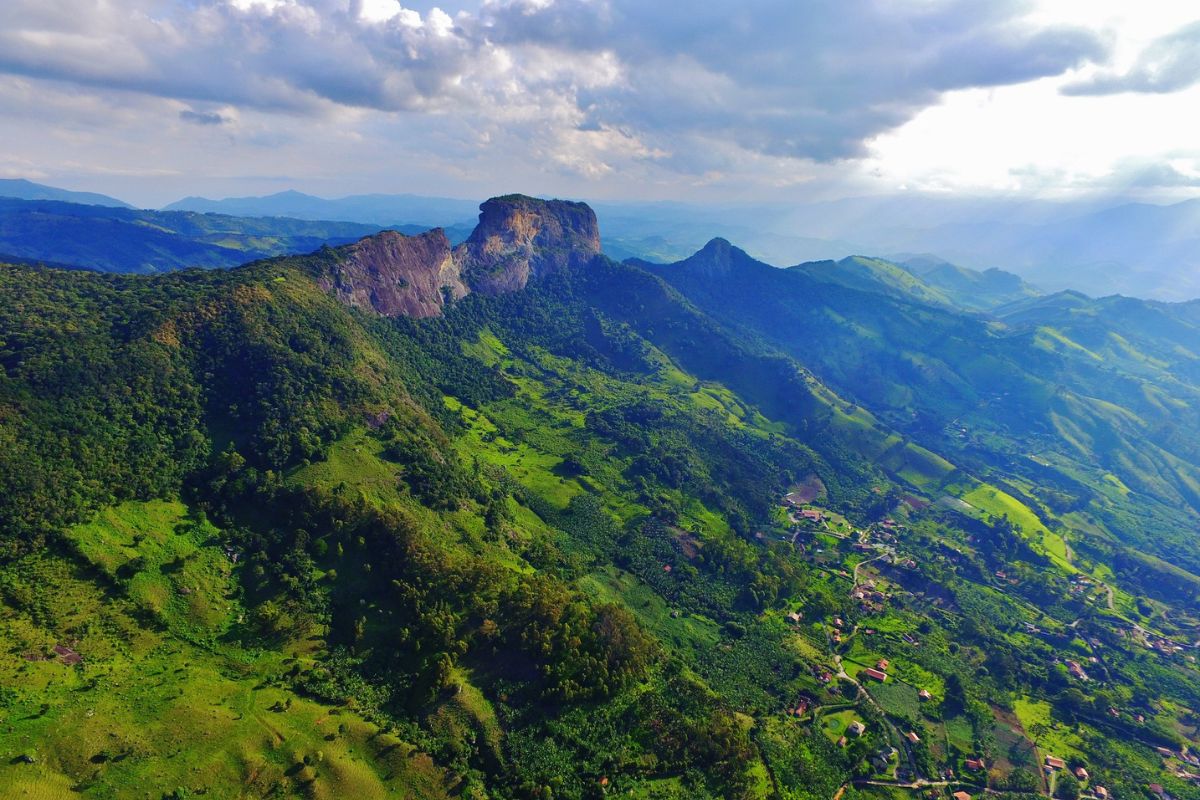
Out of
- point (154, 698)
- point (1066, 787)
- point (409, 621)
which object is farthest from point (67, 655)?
point (1066, 787)

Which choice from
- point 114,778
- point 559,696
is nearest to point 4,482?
point 114,778

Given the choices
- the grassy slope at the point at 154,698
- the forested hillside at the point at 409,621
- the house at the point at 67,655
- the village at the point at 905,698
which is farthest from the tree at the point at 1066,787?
the house at the point at 67,655

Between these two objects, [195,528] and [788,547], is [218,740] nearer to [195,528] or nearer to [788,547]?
[195,528]

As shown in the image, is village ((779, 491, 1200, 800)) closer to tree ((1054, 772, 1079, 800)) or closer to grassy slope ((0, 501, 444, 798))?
tree ((1054, 772, 1079, 800))

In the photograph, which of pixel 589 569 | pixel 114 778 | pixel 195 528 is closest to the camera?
pixel 114 778

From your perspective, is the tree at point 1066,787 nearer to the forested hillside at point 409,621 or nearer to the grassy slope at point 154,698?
the forested hillside at point 409,621

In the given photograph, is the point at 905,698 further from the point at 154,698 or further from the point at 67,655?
the point at 67,655

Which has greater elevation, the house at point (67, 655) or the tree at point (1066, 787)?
the house at point (67, 655)

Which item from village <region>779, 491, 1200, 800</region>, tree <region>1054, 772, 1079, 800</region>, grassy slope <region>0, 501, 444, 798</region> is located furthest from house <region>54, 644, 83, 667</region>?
tree <region>1054, 772, 1079, 800</region>

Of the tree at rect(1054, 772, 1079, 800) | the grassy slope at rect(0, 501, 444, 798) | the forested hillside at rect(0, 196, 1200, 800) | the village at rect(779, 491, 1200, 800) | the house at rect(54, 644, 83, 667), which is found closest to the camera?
the grassy slope at rect(0, 501, 444, 798)

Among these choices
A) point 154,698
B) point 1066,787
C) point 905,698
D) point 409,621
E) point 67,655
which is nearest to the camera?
point 154,698

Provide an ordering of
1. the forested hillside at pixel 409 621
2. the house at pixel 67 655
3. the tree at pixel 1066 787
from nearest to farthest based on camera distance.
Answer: the house at pixel 67 655
the forested hillside at pixel 409 621
the tree at pixel 1066 787
